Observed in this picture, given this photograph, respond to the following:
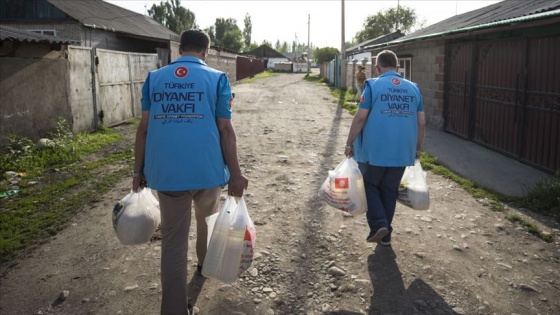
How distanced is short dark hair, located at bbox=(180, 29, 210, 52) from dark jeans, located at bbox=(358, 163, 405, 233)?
6.10 ft

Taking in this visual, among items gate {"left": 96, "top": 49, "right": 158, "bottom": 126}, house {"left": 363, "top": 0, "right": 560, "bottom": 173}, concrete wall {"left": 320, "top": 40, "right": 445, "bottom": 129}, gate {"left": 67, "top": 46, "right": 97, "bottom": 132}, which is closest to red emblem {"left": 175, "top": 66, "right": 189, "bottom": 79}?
house {"left": 363, "top": 0, "right": 560, "bottom": 173}

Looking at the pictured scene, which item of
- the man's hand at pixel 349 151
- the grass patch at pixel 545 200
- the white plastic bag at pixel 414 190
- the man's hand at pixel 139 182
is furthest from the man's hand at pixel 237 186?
the grass patch at pixel 545 200

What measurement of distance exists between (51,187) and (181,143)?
423 centimetres

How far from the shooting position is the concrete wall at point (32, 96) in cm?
781

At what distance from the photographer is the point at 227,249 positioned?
2963 millimetres

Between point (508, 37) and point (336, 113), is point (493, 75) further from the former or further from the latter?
point (336, 113)

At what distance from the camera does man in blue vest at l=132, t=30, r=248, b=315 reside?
9.30 ft

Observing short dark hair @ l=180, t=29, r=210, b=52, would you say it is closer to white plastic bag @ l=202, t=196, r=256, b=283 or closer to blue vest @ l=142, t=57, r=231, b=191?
blue vest @ l=142, t=57, r=231, b=191

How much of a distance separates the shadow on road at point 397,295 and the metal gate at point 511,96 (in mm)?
4198

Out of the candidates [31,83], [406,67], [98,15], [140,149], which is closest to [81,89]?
[31,83]

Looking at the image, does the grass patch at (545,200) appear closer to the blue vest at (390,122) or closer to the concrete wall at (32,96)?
the blue vest at (390,122)

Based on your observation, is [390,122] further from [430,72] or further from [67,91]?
[430,72]

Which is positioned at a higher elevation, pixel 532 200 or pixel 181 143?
pixel 181 143

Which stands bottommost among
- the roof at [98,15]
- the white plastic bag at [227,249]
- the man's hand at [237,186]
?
the white plastic bag at [227,249]
